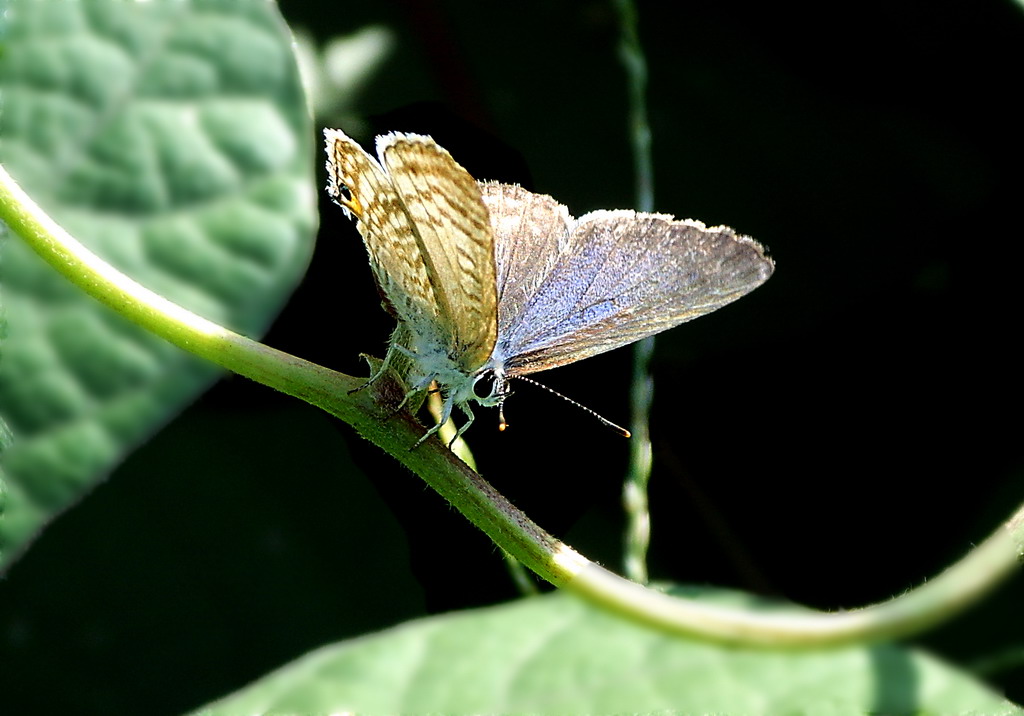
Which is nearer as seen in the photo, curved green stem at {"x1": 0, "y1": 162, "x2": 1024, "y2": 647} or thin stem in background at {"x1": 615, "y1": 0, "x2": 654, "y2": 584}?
curved green stem at {"x1": 0, "y1": 162, "x2": 1024, "y2": 647}

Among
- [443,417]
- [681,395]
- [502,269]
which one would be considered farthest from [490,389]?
[681,395]

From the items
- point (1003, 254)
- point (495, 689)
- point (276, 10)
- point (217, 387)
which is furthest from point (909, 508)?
point (276, 10)

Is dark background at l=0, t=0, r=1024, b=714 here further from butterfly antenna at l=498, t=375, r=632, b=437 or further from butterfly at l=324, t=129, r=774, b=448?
butterfly at l=324, t=129, r=774, b=448

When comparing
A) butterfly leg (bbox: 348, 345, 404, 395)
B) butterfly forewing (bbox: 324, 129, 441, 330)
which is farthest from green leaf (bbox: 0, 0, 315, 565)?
butterfly leg (bbox: 348, 345, 404, 395)

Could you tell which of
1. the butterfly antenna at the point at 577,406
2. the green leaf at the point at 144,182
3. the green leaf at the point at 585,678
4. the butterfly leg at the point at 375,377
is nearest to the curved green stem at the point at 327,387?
the butterfly leg at the point at 375,377

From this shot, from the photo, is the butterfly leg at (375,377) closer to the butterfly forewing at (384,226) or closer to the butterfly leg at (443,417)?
the butterfly leg at (443,417)

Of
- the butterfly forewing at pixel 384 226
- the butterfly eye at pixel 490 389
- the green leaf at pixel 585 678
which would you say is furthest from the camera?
the butterfly eye at pixel 490 389
